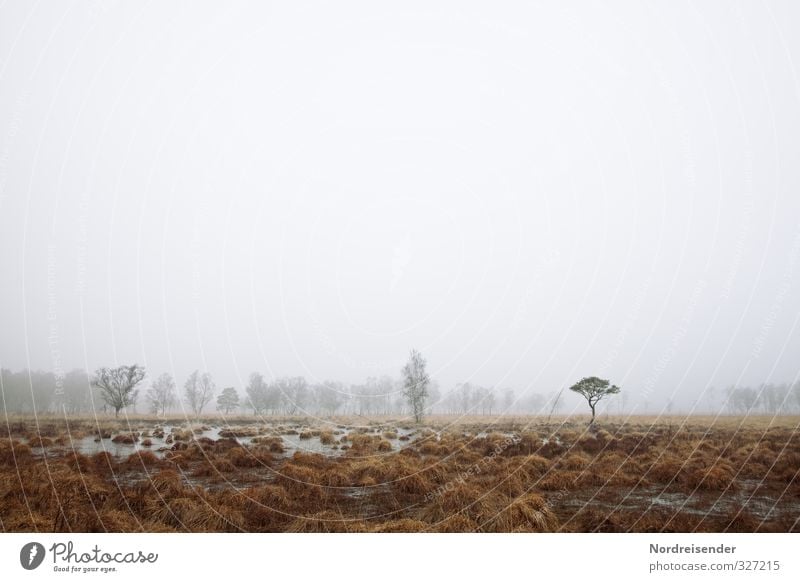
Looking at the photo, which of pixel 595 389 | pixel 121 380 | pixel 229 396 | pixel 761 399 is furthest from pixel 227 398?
pixel 761 399

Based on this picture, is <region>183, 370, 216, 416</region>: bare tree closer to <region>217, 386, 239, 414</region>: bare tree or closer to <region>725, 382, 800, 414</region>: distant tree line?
<region>217, 386, 239, 414</region>: bare tree

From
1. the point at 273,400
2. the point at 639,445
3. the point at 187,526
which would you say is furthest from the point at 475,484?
the point at 273,400

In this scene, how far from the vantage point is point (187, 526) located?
9656 mm

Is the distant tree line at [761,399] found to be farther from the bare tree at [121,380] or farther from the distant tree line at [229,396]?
the bare tree at [121,380]
